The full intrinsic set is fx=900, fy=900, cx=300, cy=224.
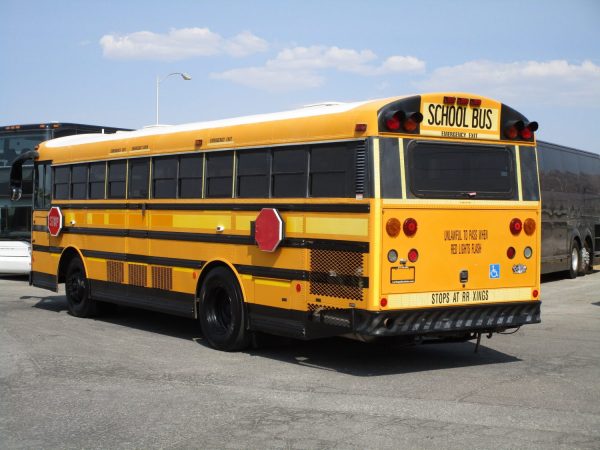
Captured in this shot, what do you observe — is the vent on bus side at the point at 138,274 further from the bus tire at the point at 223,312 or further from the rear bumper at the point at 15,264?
the rear bumper at the point at 15,264

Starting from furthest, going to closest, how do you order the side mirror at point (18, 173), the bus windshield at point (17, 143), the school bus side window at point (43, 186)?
the bus windshield at point (17, 143), the side mirror at point (18, 173), the school bus side window at point (43, 186)

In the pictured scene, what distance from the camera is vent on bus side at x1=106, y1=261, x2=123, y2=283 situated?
42.0ft

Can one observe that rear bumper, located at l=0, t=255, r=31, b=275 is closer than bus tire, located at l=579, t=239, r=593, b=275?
Yes

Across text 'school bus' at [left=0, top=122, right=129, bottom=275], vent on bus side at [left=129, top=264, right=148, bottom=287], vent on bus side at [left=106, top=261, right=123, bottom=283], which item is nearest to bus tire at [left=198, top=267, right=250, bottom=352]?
vent on bus side at [left=129, top=264, right=148, bottom=287]

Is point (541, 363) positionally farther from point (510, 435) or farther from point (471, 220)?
point (510, 435)

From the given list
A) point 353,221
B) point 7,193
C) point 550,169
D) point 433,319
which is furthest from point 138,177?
point 550,169

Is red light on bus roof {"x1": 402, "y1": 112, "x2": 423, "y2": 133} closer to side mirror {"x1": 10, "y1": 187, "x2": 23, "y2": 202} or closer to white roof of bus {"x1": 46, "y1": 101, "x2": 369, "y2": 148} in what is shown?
white roof of bus {"x1": 46, "y1": 101, "x2": 369, "y2": 148}

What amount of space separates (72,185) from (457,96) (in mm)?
6958

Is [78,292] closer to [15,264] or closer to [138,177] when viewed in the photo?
[138,177]

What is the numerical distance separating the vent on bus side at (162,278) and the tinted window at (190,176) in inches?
40.8

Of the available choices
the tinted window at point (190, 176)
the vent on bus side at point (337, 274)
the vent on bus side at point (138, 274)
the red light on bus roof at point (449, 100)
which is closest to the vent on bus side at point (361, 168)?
the vent on bus side at point (337, 274)

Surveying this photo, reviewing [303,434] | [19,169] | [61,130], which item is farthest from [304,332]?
[61,130]

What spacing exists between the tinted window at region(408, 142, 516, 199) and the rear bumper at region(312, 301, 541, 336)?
1185mm

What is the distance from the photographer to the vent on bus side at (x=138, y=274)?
1224 cm
